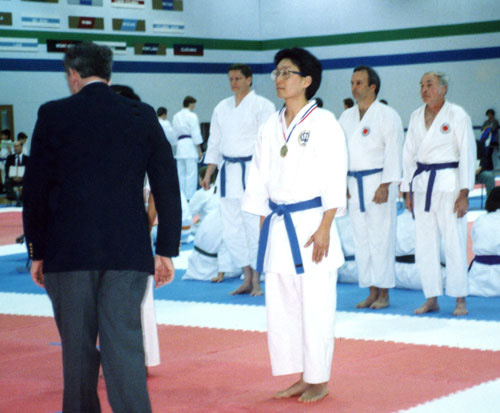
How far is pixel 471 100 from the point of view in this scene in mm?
20781

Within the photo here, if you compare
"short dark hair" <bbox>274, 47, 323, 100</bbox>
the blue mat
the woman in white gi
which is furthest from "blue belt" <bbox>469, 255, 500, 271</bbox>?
"short dark hair" <bbox>274, 47, 323, 100</bbox>

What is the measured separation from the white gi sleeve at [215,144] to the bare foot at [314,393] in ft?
12.2

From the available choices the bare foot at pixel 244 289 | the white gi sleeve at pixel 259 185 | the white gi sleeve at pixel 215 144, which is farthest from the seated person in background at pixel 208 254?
the white gi sleeve at pixel 259 185

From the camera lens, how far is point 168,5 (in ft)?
70.6

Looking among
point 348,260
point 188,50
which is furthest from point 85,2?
point 348,260

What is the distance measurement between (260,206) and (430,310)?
8.51 feet

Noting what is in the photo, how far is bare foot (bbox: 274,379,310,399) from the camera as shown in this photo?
412 centimetres

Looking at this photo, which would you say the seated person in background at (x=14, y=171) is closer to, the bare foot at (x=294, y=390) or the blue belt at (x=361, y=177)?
the blue belt at (x=361, y=177)

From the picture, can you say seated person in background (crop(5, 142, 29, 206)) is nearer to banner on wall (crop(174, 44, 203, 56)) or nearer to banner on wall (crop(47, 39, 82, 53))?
banner on wall (crop(47, 39, 82, 53))

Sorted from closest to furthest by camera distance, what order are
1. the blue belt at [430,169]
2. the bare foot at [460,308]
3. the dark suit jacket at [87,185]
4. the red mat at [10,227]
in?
the dark suit jacket at [87,185] < the blue belt at [430,169] < the bare foot at [460,308] < the red mat at [10,227]

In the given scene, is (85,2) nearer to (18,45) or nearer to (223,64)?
(18,45)

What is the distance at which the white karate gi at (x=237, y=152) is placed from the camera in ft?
23.7

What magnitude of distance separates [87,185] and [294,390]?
181cm

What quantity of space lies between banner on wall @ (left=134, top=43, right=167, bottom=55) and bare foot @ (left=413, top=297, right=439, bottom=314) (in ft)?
52.4
